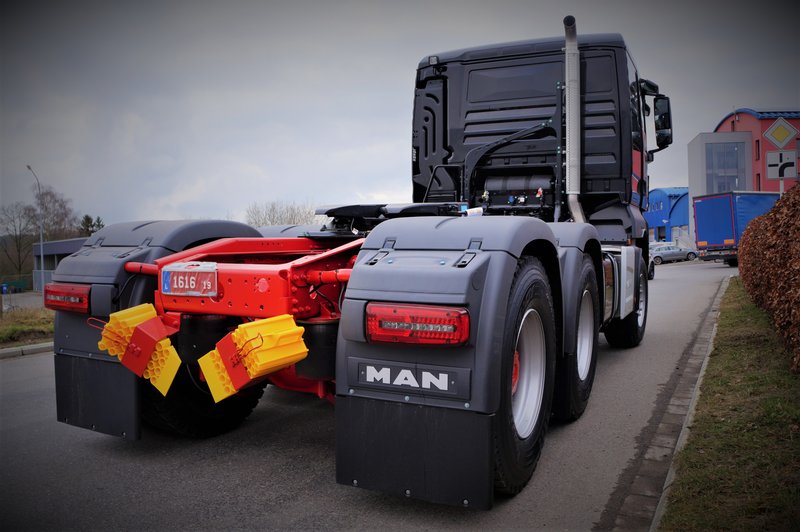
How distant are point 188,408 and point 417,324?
2.19 metres

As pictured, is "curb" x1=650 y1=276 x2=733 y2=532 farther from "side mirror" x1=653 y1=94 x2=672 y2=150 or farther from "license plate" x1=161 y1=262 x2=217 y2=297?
"side mirror" x1=653 y1=94 x2=672 y2=150

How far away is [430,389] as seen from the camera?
274 centimetres

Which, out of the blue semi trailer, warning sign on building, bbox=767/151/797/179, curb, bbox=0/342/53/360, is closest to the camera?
curb, bbox=0/342/53/360

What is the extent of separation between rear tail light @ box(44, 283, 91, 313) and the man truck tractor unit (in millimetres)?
12

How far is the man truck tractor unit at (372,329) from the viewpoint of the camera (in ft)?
8.95

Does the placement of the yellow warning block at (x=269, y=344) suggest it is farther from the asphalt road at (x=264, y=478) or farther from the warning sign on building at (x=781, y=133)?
the warning sign on building at (x=781, y=133)

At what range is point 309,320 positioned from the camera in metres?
3.33

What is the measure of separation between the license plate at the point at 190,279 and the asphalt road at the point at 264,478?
1085mm

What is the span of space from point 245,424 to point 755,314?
782 centimetres

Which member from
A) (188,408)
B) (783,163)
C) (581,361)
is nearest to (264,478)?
(188,408)

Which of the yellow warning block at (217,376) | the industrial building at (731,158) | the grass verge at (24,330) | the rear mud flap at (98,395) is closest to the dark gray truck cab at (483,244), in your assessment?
the yellow warning block at (217,376)

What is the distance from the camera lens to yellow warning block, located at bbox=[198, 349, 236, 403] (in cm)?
302

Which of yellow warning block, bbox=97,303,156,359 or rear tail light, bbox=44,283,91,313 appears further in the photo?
rear tail light, bbox=44,283,91,313

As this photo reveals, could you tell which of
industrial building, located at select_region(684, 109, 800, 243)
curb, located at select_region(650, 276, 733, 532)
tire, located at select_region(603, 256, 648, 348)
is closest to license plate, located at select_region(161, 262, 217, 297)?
curb, located at select_region(650, 276, 733, 532)
